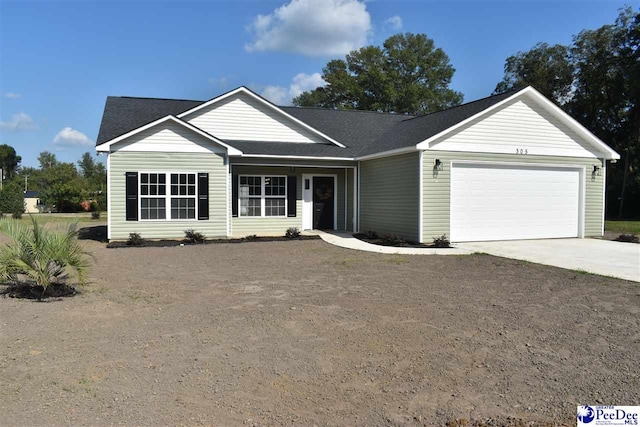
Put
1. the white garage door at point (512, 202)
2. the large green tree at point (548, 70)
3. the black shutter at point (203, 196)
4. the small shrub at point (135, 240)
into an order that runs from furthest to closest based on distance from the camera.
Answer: the large green tree at point (548, 70), the black shutter at point (203, 196), the white garage door at point (512, 202), the small shrub at point (135, 240)

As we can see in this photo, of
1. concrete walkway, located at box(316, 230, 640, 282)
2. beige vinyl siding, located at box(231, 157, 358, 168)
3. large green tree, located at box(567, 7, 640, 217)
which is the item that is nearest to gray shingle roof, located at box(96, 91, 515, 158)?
beige vinyl siding, located at box(231, 157, 358, 168)

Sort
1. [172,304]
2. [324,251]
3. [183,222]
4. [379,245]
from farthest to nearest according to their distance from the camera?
1. [183,222]
2. [379,245]
3. [324,251]
4. [172,304]

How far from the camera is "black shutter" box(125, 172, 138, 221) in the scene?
1430 centimetres

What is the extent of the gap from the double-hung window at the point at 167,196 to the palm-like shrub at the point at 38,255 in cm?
721

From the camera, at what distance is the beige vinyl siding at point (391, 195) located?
46.3ft

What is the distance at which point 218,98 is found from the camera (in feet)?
55.4

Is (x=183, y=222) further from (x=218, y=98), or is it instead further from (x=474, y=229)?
(x=474, y=229)

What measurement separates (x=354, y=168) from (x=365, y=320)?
11963mm

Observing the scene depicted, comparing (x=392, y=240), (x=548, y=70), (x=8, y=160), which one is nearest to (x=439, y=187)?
(x=392, y=240)

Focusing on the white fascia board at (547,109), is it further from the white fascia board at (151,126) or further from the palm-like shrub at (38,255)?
the palm-like shrub at (38,255)

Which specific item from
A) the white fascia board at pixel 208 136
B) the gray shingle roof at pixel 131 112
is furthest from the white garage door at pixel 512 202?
the gray shingle roof at pixel 131 112

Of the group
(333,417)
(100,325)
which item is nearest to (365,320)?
(333,417)

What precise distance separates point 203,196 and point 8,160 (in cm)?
10827

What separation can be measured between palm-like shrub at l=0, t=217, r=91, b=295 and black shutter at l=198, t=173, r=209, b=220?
25.0 ft
